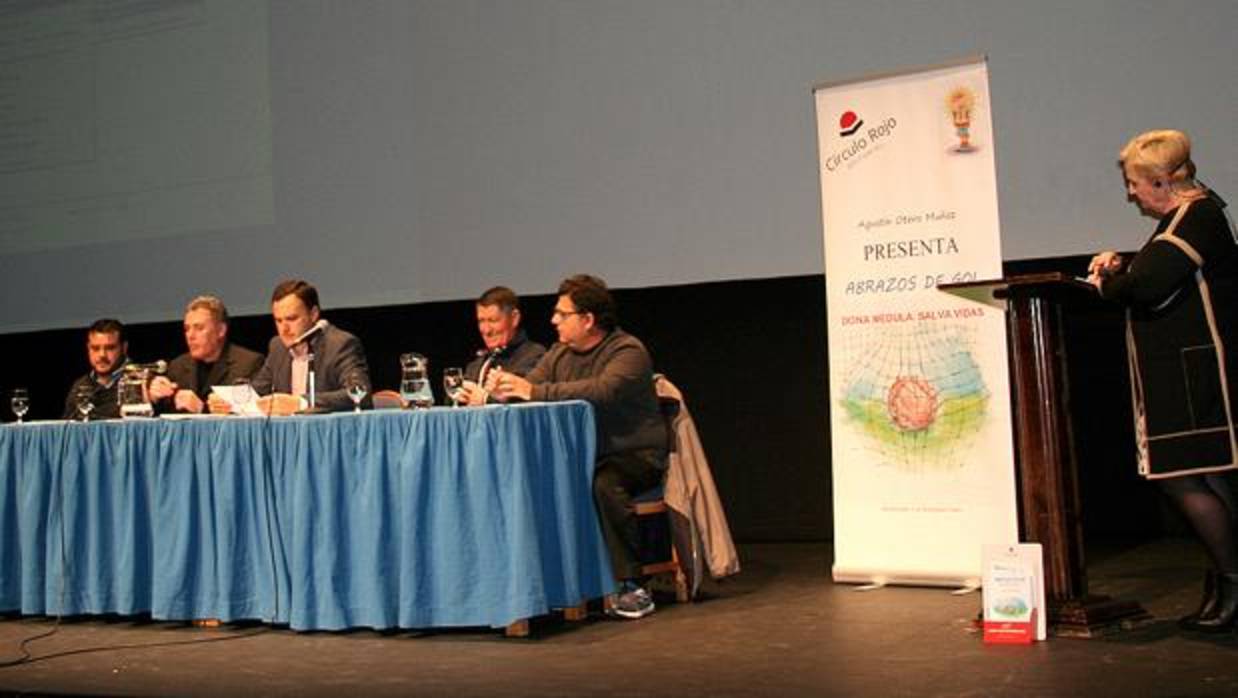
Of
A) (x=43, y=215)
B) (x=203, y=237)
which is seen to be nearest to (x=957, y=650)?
(x=203, y=237)

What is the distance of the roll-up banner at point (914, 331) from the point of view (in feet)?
15.6

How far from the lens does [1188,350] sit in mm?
3779

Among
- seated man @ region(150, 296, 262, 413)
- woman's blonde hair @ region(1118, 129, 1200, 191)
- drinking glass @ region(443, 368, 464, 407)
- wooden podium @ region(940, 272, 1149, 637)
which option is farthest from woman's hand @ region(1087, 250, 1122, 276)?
seated man @ region(150, 296, 262, 413)

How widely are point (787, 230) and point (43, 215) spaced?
12.1 feet

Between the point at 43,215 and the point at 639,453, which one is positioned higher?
the point at 43,215

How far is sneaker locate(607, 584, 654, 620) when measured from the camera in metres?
4.54

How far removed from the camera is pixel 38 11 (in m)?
7.12

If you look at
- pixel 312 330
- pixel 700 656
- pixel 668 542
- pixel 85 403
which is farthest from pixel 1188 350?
pixel 85 403

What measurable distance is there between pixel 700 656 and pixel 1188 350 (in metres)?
1.48

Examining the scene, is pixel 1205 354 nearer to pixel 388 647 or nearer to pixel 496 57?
pixel 388 647

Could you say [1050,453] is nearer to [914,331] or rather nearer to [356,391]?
[914,331]

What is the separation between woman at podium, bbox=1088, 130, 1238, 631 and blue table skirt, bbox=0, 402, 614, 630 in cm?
163

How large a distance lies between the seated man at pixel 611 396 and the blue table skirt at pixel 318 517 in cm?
9

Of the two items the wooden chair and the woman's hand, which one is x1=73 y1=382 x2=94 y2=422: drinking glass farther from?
the woman's hand
